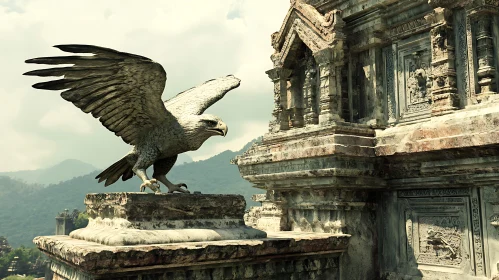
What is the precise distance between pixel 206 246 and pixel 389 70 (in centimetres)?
422

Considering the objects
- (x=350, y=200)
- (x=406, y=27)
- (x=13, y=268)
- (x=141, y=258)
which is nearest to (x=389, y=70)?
(x=406, y=27)

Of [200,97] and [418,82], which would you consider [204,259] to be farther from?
[418,82]

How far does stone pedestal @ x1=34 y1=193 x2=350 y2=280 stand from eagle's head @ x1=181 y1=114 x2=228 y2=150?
754 millimetres

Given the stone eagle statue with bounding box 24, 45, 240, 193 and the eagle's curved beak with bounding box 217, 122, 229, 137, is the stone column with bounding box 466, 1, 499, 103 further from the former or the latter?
the stone eagle statue with bounding box 24, 45, 240, 193

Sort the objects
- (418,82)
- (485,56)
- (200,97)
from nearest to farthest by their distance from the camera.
Answer: (485,56) → (200,97) → (418,82)

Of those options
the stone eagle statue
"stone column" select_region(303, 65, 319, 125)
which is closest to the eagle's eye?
the stone eagle statue

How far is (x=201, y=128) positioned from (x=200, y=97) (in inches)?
38.0

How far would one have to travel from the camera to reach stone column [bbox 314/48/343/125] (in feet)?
24.1

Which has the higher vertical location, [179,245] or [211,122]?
[211,122]

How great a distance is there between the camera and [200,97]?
687 centimetres

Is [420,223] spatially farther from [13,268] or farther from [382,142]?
[13,268]

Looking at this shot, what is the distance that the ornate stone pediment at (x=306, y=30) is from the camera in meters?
7.49

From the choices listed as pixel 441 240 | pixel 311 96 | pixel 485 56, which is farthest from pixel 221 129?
pixel 485 56

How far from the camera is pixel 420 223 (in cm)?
662
